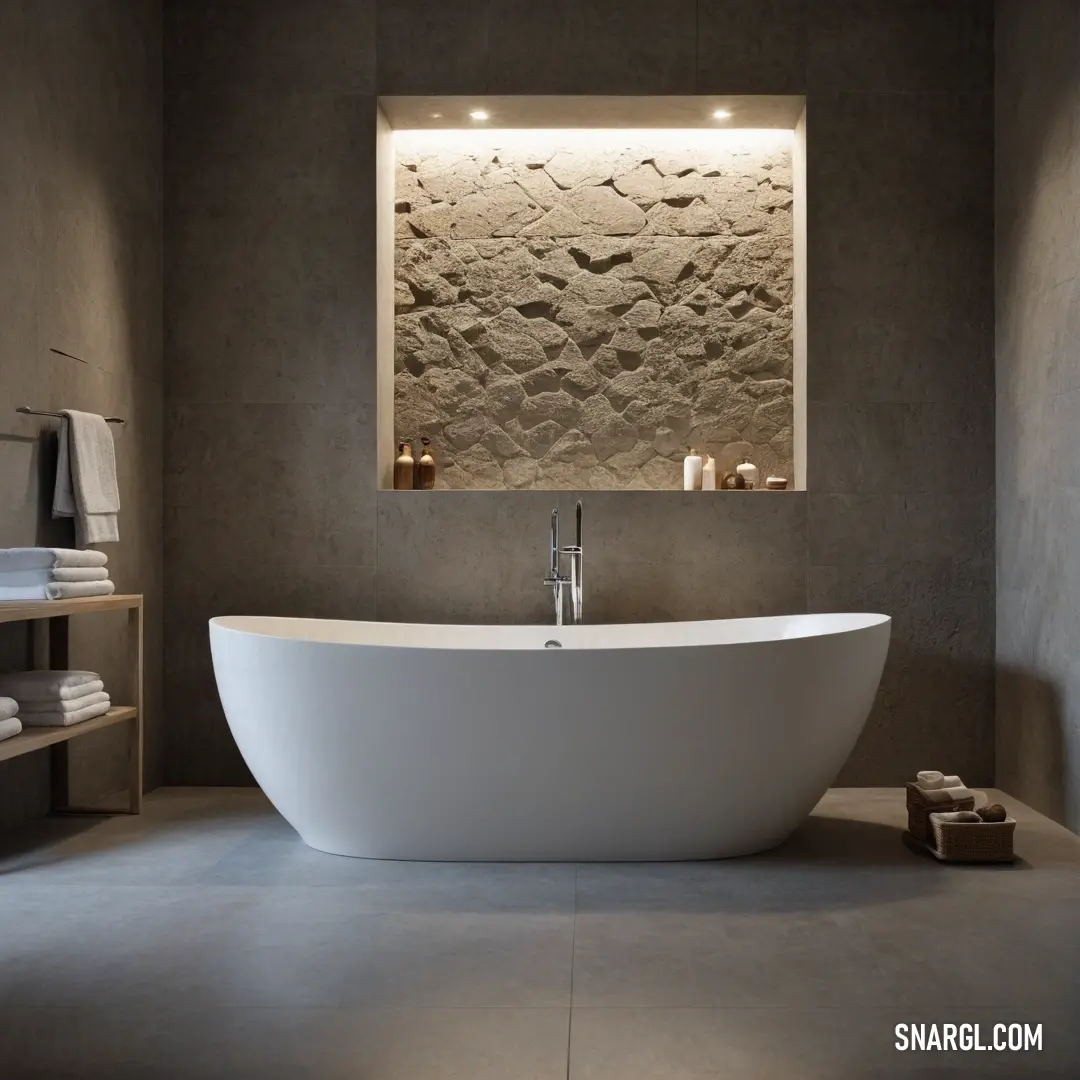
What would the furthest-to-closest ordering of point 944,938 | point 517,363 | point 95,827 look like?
point 517,363 < point 95,827 < point 944,938

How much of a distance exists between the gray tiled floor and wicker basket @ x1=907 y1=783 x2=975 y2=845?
9cm

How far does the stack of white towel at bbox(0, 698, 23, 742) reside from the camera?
9.66 ft

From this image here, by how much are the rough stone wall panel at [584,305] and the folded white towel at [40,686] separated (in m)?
1.73

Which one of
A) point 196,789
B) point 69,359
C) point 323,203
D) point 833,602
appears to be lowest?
point 196,789

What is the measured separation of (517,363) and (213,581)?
147 cm

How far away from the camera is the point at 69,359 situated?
356cm

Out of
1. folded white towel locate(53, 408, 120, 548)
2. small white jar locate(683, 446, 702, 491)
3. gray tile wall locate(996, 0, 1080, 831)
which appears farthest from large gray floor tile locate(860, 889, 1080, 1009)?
folded white towel locate(53, 408, 120, 548)

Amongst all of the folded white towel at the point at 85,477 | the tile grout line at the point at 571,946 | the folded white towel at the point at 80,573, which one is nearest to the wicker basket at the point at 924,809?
the tile grout line at the point at 571,946

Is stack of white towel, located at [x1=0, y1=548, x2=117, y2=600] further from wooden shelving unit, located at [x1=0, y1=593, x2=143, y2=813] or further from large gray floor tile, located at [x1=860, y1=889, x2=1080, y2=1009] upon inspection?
large gray floor tile, located at [x1=860, y1=889, x2=1080, y2=1009]

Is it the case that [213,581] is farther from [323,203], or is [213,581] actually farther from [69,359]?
[323,203]

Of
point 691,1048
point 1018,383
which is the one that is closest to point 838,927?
point 691,1048

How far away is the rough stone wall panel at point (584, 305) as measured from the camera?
14.9ft

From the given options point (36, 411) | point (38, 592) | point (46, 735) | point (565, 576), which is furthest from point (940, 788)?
point (36, 411)

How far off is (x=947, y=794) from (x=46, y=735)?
8.36 ft
